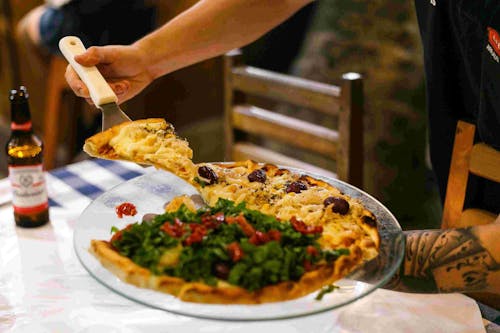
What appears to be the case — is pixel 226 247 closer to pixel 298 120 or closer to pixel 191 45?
pixel 191 45

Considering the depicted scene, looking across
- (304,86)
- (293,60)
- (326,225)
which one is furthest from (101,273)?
(293,60)

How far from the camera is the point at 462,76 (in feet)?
5.17

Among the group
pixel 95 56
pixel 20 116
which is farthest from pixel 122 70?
pixel 20 116

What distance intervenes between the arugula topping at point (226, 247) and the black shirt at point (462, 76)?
0.56 m

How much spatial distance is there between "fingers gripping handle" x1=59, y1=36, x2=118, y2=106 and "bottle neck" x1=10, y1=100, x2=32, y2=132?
19cm

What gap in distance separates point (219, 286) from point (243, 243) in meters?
0.08

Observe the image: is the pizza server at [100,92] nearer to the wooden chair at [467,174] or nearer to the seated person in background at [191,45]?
the seated person in background at [191,45]

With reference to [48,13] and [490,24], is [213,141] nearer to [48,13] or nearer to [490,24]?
[48,13]

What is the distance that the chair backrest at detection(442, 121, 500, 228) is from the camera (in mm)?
1544

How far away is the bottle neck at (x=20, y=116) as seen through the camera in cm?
157

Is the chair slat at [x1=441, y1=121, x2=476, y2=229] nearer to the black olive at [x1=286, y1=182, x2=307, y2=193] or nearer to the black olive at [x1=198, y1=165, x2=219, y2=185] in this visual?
the black olive at [x1=286, y1=182, x2=307, y2=193]

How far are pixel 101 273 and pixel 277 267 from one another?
272 mm

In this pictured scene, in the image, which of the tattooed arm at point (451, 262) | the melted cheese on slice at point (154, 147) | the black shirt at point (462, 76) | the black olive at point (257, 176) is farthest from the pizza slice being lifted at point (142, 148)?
the black shirt at point (462, 76)

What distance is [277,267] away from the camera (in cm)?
97
